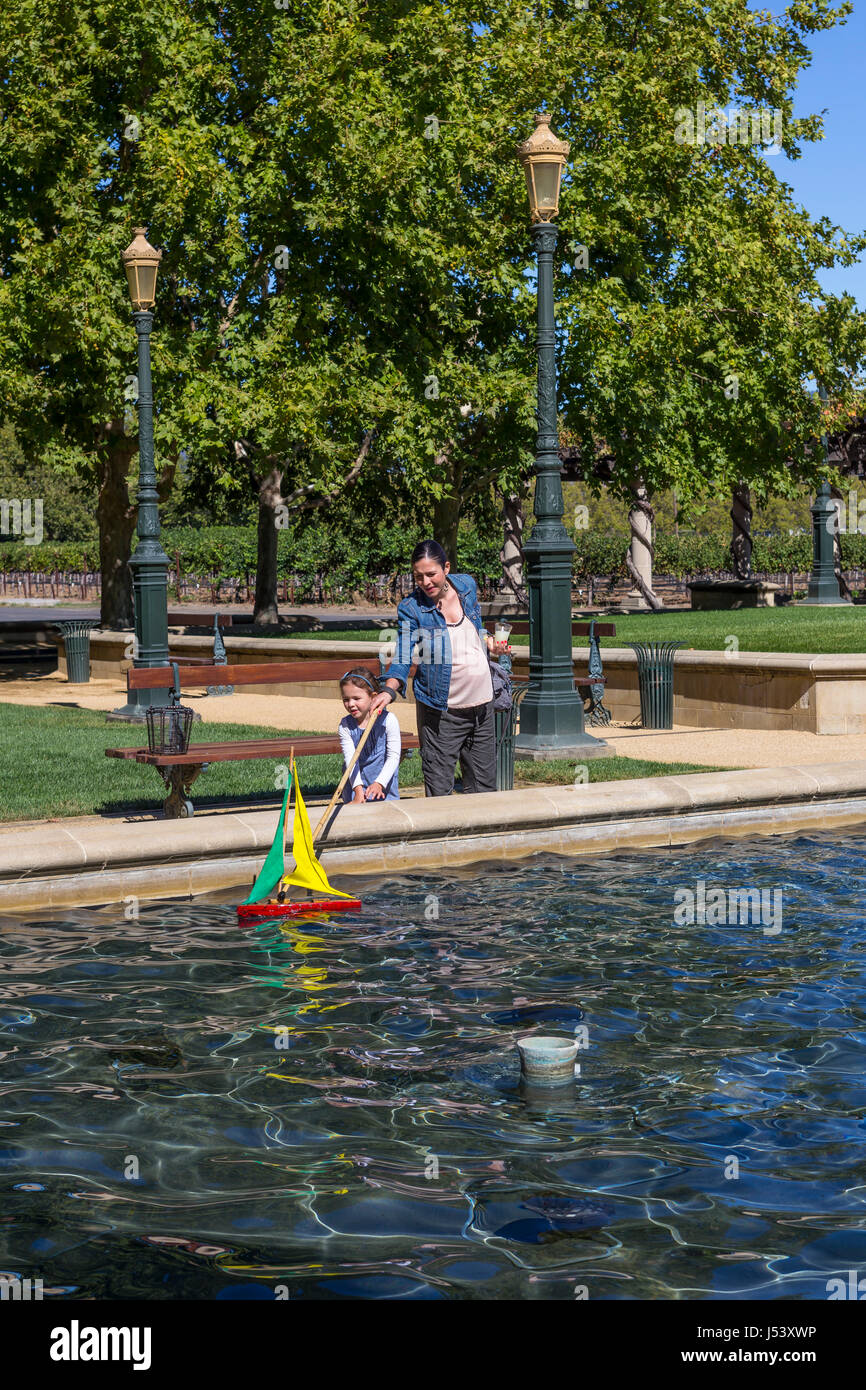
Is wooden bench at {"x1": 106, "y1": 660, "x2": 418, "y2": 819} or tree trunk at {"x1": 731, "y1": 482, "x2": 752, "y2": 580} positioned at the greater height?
tree trunk at {"x1": 731, "y1": 482, "x2": 752, "y2": 580}

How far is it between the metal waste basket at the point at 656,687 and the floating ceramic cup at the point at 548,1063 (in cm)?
1048

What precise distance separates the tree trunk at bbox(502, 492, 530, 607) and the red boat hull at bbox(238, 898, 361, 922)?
31200 mm

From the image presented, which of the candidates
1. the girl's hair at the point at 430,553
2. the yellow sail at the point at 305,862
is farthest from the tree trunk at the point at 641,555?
the yellow sail at the point at 305,862

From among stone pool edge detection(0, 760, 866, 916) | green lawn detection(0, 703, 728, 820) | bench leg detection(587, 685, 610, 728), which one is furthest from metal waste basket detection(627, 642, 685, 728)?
stone pool edge detection(0, 760, 866, 916)

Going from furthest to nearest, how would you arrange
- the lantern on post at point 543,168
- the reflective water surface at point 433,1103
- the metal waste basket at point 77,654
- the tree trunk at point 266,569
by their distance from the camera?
the tree trunk at point 266,569, the metal waste basket at point 77,654, the lantern on post at point 543,168, the reflective water surface at point 433,1103

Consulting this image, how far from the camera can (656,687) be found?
16.1 metres

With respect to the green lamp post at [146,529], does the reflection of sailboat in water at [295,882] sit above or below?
below

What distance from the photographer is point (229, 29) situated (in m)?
27.6

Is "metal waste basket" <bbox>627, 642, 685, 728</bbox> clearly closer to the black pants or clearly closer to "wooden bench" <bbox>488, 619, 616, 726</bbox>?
"wooden bench" <bbox>488, 619, 616, 726</bbox>

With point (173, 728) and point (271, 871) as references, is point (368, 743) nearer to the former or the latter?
point (173, 728)

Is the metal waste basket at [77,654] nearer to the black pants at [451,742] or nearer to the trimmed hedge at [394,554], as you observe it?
the black pants at [451,742]

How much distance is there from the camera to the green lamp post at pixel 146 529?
57.0ft

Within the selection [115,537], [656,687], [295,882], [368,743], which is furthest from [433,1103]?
[115,537]

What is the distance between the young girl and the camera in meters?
9.40
